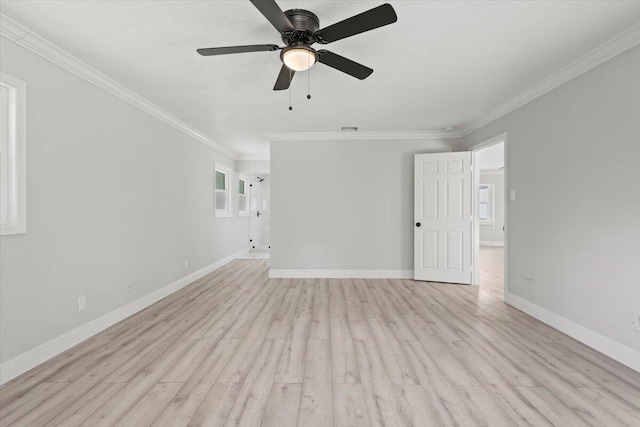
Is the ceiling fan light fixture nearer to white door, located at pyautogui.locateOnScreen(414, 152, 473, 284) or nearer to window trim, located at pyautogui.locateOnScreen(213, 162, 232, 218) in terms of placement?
white door, located at pyautogui.locateOnScreen(414, 152, 473, 284)

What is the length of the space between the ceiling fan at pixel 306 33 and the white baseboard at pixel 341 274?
367 cm

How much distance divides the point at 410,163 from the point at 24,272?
5037mm

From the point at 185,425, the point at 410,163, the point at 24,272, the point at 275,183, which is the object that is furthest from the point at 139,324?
the point at 410,163

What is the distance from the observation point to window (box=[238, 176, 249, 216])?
25.1ft

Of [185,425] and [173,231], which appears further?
[173,231]

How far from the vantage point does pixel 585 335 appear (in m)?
2.73

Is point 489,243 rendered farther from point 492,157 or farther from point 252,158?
point 252,158

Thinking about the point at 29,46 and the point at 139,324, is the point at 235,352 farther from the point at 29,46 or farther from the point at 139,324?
the point at 29,46

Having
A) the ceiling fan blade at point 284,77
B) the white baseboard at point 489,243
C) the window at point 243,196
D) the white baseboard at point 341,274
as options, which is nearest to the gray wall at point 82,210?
the white baseboard at point 341,274

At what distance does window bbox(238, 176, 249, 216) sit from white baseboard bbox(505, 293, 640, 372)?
6.11 metres

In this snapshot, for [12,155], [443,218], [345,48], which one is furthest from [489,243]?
[12,155]

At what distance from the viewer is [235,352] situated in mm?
2568

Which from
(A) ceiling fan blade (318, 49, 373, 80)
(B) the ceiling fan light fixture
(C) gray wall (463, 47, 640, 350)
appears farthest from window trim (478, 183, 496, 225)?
(B) the ceiling fan light fixture

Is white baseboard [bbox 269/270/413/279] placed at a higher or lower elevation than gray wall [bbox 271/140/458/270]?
lower
